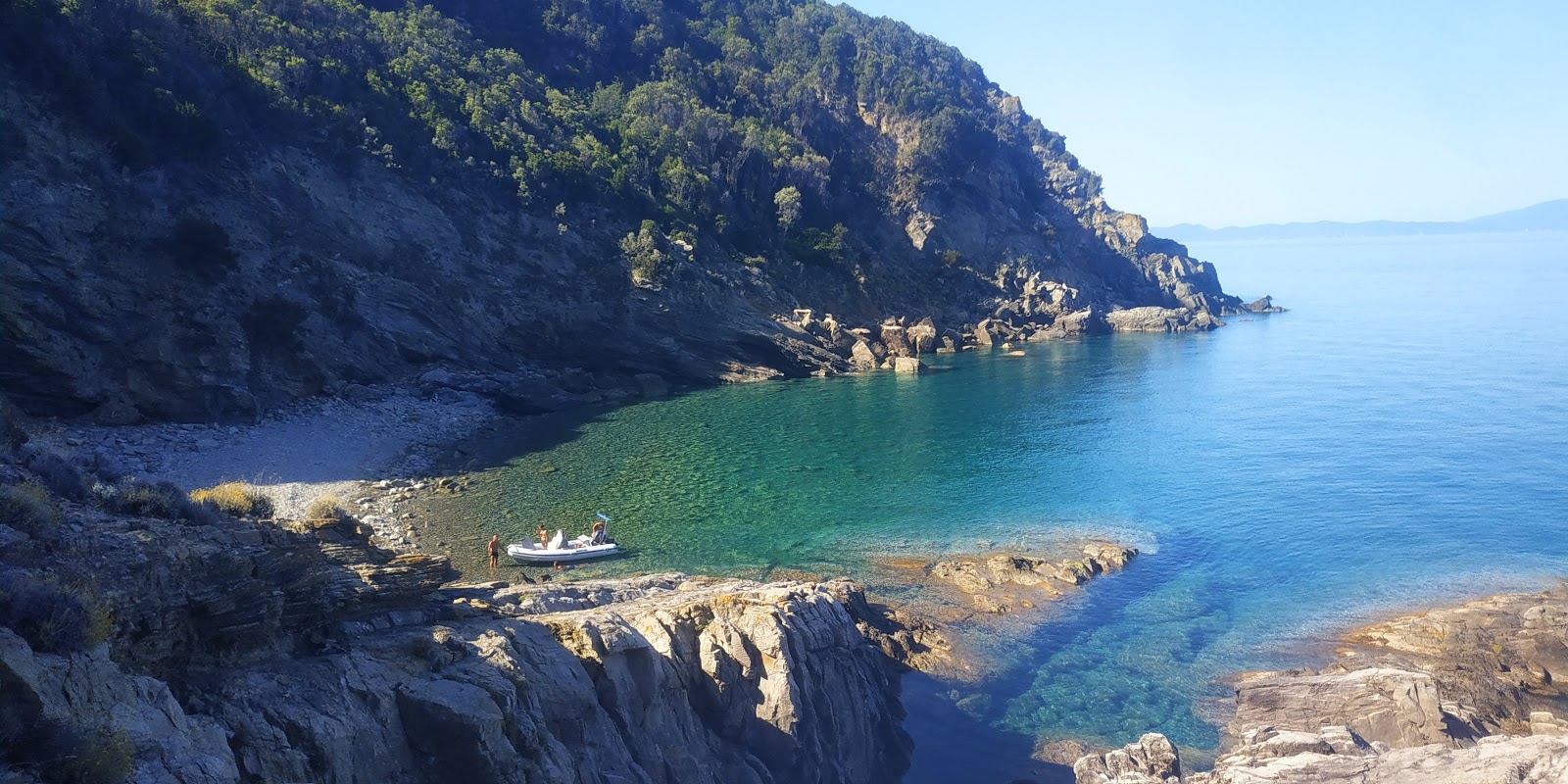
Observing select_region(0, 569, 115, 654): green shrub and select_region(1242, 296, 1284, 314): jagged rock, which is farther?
select_region(1242, 296, 1284, 314): jagged rock

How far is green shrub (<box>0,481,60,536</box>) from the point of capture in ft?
29.6

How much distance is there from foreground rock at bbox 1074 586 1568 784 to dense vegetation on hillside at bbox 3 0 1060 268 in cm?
4483

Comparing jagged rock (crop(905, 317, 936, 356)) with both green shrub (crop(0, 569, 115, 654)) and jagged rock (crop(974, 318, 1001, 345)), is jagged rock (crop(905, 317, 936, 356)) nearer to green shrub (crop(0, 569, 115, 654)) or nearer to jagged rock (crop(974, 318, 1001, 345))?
jagged rock (crop(974, 318, 1001, 345))

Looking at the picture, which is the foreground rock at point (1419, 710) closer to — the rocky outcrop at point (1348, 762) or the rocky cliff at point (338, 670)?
the rocky outcrop at point (1348, 762)

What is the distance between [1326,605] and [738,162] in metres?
57.7

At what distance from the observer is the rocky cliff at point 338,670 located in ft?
23.9

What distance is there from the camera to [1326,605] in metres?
23.7

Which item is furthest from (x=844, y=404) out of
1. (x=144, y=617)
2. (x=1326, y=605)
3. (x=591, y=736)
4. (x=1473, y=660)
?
(x=144, y=617)

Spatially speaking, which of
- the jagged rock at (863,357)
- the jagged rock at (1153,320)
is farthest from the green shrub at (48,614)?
the jagged rock at (1153,320)

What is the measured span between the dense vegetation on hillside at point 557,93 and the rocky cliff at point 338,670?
35878mm

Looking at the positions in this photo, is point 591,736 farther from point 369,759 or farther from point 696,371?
point 696,371

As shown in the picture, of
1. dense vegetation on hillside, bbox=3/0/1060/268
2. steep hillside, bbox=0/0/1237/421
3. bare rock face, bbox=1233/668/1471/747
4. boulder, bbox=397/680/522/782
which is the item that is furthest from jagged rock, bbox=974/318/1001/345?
boulder, bbox=397/680/522/782

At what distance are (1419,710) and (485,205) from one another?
5083 centimetres

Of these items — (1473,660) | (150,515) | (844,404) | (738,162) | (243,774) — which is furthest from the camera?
(738,162)
